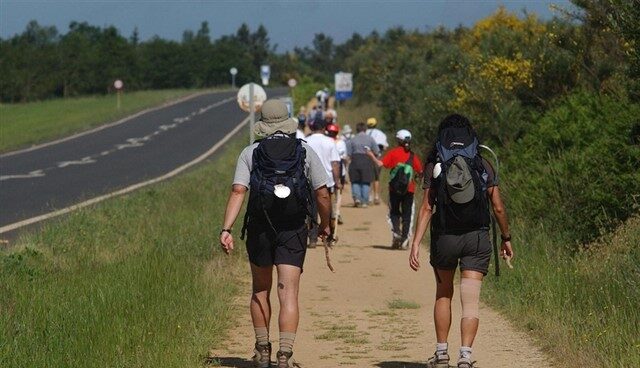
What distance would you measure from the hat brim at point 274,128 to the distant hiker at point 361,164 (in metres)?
16.2

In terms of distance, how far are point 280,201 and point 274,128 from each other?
0.52 meters

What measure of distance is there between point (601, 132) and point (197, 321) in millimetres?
10004

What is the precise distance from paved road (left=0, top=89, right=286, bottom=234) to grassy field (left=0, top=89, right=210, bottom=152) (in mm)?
1414

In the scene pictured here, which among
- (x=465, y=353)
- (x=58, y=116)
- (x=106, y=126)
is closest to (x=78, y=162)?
(x=106, y=126)

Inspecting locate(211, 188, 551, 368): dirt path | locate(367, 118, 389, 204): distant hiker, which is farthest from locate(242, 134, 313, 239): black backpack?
locate(367, 118, 389, 204): distant hiker

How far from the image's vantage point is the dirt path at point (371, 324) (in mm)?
10281

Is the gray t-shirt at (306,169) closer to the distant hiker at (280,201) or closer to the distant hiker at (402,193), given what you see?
the distant hiker at (280,201)

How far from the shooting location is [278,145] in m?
8.95

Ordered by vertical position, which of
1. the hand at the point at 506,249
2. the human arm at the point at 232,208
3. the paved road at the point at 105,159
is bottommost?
the paved road at the point at 105,159

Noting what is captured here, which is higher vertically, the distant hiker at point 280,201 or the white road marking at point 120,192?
the distant hiker at point 280,201

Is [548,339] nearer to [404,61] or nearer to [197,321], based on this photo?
[197,321]

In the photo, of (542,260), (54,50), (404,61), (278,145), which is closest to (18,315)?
(278,145)

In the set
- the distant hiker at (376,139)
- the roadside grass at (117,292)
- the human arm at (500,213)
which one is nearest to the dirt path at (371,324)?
the roadside grass at (117,292)

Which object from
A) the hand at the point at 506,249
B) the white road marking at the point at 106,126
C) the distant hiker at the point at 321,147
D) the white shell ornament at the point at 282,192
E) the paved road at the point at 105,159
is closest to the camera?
the white shell ornament at the point at 282,192
